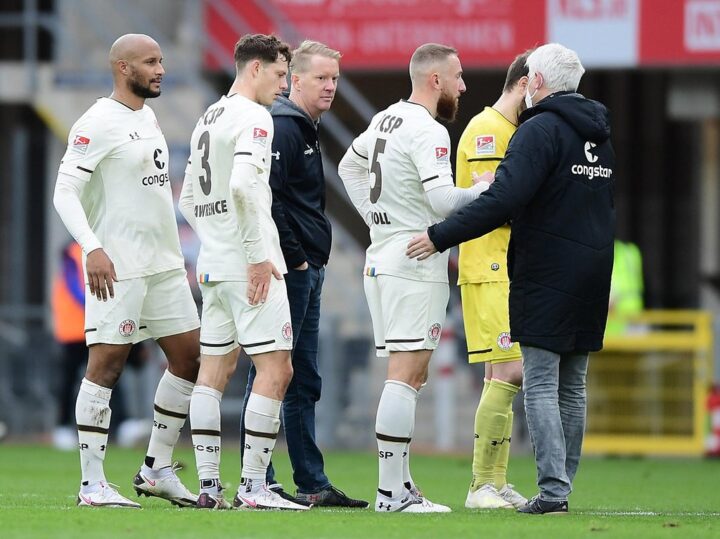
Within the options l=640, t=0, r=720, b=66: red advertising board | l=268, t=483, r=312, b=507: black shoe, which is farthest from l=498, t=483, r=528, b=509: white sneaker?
l=640, t=0, r=720, b=66: red advertising board

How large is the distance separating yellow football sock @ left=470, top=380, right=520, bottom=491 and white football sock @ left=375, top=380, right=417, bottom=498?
0.68m

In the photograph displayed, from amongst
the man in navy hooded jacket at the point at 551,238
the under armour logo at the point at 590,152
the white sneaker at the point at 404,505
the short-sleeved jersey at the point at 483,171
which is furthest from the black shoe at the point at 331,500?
the under armour logo at the point at 590,152

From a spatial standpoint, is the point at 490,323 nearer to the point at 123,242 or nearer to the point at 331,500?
the point at 331,500

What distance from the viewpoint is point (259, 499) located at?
7.75 meters

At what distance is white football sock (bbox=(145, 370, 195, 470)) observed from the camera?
8.19 m

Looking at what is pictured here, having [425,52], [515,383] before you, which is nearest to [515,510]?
[515,383]

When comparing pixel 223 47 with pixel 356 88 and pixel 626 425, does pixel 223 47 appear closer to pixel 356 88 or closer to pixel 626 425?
pixel 356 88

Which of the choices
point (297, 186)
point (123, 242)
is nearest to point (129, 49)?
point (123, 242)

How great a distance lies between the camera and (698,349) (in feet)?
48.8

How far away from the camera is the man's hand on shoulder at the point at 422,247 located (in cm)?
780

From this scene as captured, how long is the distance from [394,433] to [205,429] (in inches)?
36.3

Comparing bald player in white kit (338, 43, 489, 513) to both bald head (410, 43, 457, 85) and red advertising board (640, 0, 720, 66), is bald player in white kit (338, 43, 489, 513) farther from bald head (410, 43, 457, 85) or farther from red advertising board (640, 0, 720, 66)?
red advertising board (640, 0, 720, 66)

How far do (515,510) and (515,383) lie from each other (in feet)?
2.23

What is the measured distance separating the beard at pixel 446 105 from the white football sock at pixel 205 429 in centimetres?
186
